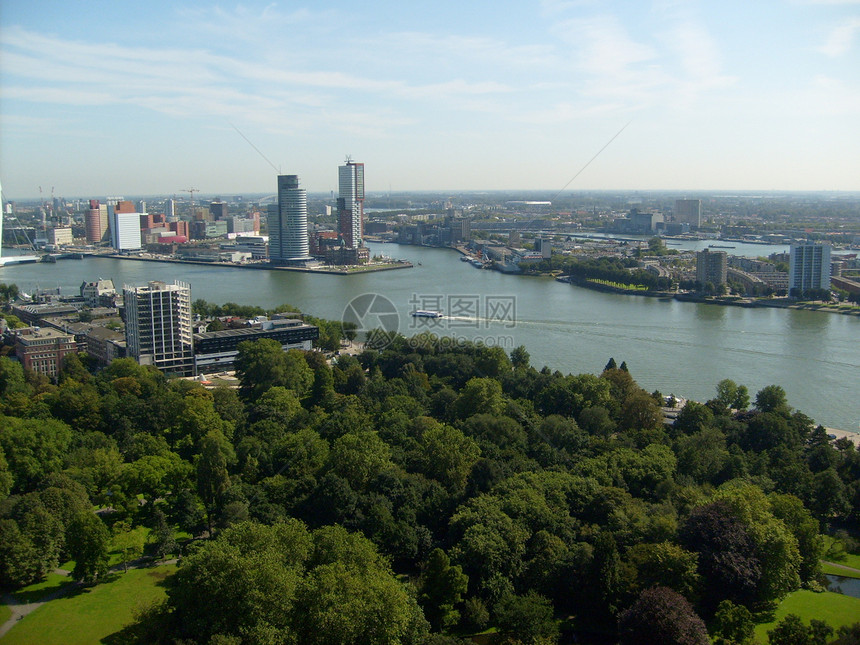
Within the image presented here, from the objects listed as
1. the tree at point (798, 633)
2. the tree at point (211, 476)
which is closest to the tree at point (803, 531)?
the tree at point (798, 633)

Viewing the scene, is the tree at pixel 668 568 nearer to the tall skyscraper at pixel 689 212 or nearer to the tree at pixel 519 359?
the tree at pixel 519 359

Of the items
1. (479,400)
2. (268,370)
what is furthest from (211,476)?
(268,370)

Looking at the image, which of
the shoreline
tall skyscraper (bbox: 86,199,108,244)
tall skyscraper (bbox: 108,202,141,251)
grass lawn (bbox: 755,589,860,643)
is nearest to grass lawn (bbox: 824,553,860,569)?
grass lawn (bbox: 755,589,860,643)

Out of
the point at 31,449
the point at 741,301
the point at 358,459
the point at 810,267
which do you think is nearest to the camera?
the point at 358,459

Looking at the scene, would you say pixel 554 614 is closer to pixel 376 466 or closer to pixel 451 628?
pixel 451 628

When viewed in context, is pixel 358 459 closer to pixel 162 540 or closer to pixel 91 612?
pixel 162 540

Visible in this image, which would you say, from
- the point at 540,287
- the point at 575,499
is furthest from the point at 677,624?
the point at 540,287
